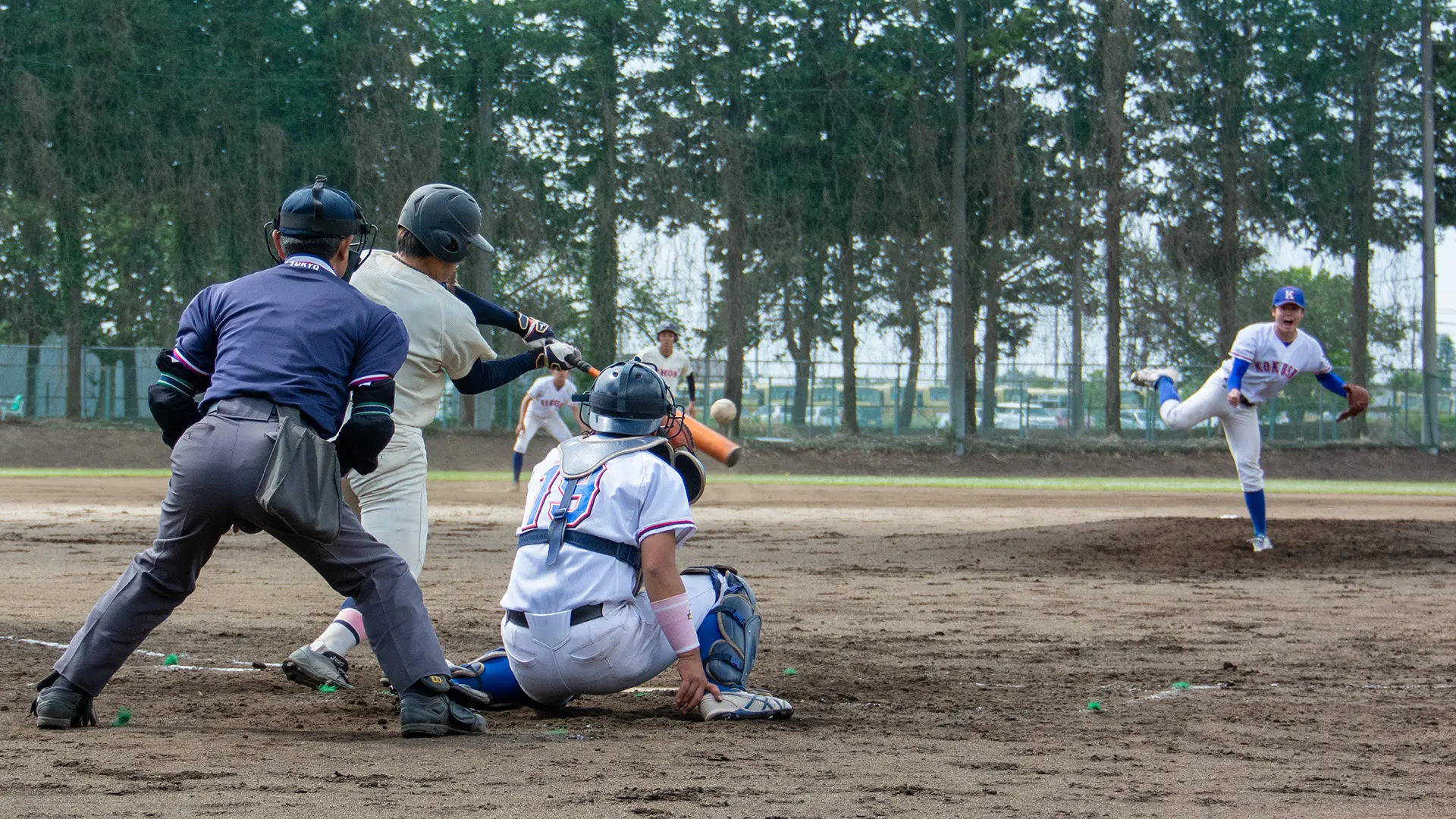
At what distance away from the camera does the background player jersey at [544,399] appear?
61.6ft

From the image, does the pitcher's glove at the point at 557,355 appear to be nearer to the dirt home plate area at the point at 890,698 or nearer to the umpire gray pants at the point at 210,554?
the umpire gray pants at the point at 210,554

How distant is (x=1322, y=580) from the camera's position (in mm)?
9789

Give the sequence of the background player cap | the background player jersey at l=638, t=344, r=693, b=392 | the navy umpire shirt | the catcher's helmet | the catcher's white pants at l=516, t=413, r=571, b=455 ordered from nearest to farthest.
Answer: the navy umpire shirt < the catcher's helmet < the background player cap < the background player jersey at l=638, t=344, r=693, b=392 < the catcher's white pants at l=516, t=413, r=571, b=455

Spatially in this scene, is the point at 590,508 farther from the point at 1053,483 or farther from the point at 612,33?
the point at 612,33

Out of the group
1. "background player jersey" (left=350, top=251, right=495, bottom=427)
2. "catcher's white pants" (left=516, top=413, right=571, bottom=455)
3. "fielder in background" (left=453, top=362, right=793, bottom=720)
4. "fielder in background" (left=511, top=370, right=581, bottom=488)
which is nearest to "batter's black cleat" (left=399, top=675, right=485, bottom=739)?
"fielder in background" (left=453, top=362, right=793, bottom=720)

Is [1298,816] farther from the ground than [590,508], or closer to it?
closer to it

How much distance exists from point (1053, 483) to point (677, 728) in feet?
70.0

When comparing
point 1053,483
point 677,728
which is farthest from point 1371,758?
point 1053,483

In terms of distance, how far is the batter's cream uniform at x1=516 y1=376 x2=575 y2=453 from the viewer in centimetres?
1878

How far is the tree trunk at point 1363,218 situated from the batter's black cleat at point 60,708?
116 feet

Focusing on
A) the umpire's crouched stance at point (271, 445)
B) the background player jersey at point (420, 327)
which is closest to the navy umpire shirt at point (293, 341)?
the umpire's crouched stance at point (271, 445)

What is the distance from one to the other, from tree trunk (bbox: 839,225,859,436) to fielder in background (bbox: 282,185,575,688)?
28.8m

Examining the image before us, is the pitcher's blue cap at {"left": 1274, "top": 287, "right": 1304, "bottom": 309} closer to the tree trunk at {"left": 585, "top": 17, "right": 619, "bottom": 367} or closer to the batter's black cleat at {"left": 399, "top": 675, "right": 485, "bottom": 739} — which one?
the batter's black cleat at {"left": 399, "top": 675, "right": 485, "bottom": 739}

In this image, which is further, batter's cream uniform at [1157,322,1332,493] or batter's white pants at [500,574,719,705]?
batter's cream uniform at [1157,322,1332,493]
